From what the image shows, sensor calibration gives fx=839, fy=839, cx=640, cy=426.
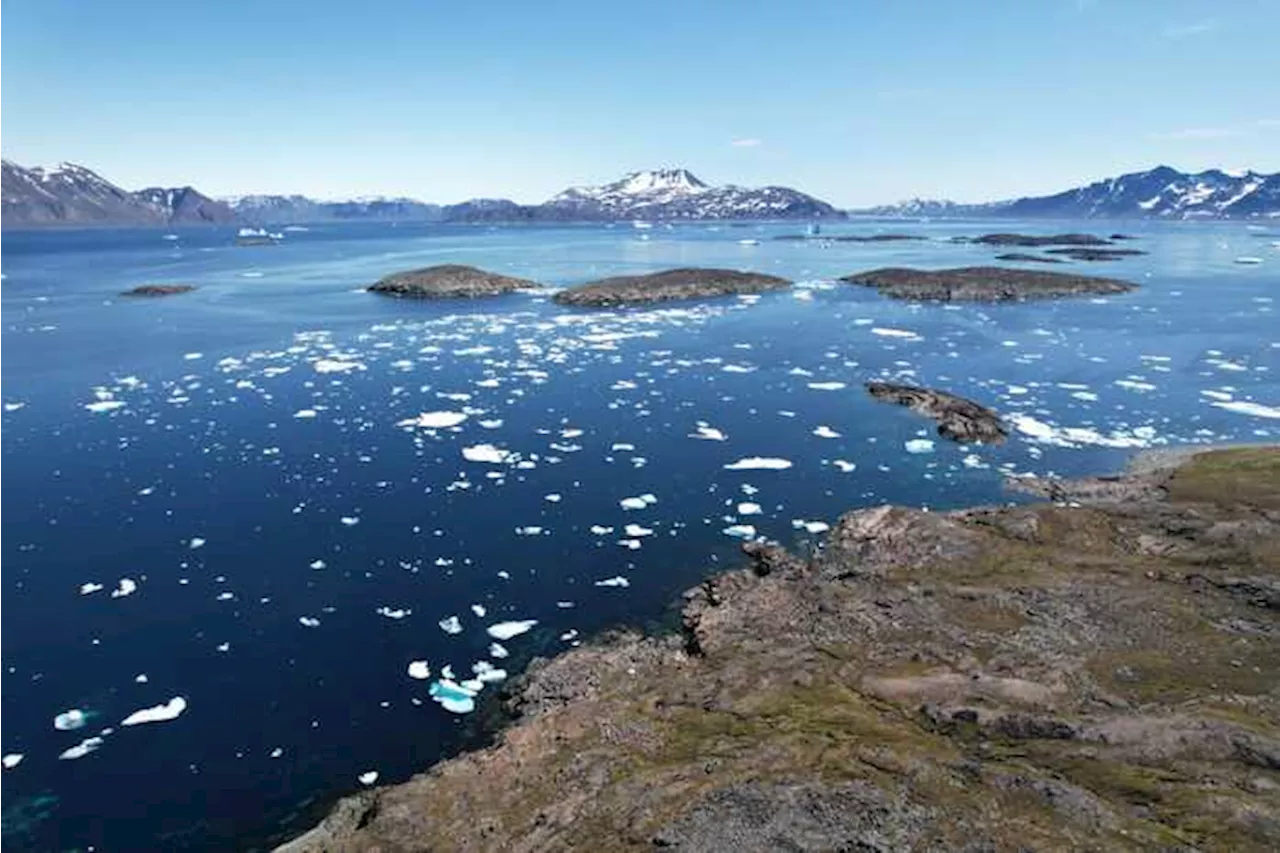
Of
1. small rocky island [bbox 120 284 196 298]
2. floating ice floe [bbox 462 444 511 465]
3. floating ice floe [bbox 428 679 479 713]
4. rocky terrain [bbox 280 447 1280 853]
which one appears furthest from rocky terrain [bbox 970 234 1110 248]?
floating ice floe [bbox 428 679 479 713]

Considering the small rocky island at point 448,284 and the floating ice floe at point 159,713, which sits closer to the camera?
the floating ice floe at point 159,713

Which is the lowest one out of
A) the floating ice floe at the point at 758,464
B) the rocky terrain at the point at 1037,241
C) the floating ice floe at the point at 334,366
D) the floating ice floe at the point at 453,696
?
the floating ice floe at the point at 453,696

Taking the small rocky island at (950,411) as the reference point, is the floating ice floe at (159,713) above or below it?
below

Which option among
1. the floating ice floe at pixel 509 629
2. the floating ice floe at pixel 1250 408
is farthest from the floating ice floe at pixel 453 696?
Answer: the floating ice floe at pixel 1250 408

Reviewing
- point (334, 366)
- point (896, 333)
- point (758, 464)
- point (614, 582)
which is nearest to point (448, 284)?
point (334, 366)

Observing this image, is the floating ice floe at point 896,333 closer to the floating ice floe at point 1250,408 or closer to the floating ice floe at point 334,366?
the floating ice floe at point 1250,408

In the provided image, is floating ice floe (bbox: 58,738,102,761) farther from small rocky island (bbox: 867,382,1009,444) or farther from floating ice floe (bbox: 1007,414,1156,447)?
floating ice floe (bbox: 1007,414,1156,447)

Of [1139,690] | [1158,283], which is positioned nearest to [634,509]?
[1139,690]
